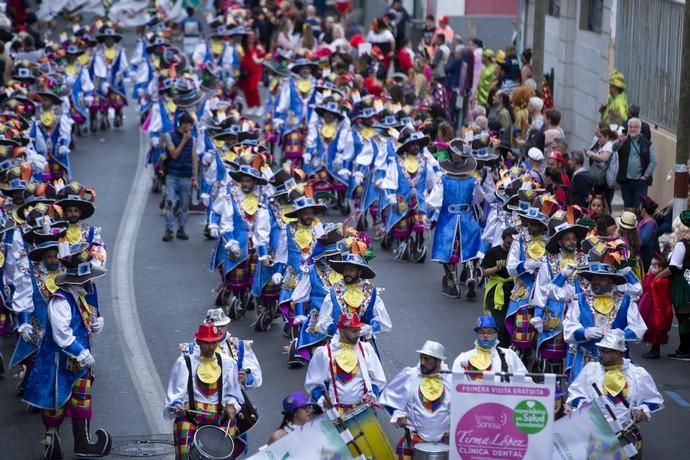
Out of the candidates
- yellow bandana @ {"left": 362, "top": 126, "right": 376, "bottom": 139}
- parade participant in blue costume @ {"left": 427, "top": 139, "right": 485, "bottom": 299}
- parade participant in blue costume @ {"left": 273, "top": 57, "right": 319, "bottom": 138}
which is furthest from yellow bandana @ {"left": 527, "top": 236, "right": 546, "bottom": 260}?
parade participant in blue costume @ {"left": 273, "top": 57, "right": 319, "bottom": 138}

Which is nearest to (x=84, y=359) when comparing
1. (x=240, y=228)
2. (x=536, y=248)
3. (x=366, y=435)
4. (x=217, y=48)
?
(x=366, y=435)

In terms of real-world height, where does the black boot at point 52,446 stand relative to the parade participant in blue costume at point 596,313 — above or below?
below

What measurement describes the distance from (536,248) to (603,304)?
2.19 m

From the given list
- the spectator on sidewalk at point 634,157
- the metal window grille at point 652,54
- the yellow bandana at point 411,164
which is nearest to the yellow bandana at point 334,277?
the yellow bandana at point 411,164

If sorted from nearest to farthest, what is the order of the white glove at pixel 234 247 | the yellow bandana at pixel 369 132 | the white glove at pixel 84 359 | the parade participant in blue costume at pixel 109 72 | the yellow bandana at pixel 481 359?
the yellow bandana at pixel 481 359, the white glove at pixel 84 359, the white glove at pixel 234 247, the yellow bandana at pixel 369 132, the parade participant in blue costume at pixel 109 72

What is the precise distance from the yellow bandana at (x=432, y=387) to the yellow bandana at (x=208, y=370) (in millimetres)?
1577

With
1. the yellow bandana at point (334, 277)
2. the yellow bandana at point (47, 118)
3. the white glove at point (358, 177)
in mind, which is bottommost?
the white glove at point (358, 177)

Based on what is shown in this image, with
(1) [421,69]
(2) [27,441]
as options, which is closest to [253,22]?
(1) [421,69]

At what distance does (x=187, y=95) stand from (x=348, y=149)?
2.76 m

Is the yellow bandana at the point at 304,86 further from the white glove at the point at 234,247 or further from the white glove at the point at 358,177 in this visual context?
the white glove at the point at 234,247

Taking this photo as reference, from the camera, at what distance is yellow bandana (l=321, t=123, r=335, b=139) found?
81.3 ft

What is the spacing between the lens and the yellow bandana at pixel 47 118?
85.3 feet

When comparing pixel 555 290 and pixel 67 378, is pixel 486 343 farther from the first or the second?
pixel 67 378

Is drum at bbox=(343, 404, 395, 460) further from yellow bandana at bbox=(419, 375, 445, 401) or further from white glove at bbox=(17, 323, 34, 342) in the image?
white glove at bbox=(17, 323, 34, 342)
